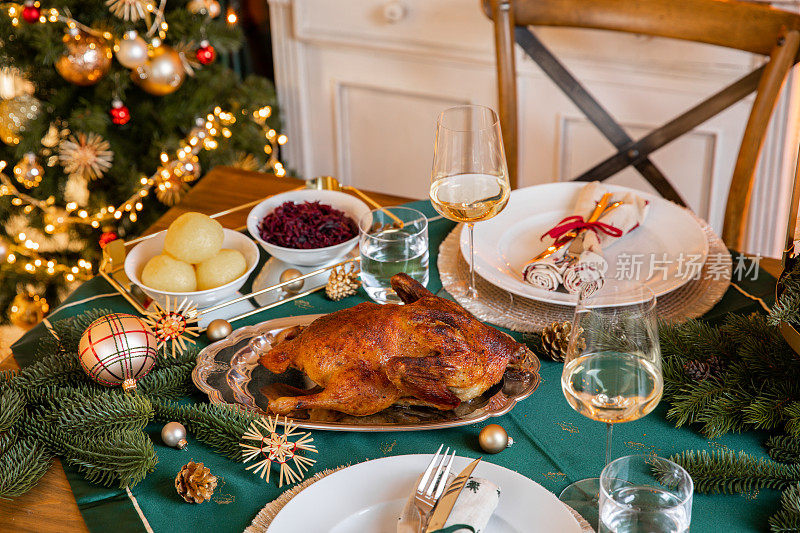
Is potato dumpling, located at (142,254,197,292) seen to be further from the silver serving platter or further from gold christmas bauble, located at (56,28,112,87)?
gold christmas bauble, located at (56,28,112,87)

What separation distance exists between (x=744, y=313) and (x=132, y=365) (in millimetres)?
809

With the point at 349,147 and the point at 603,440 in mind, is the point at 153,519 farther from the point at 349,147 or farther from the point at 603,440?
the point at 349,147

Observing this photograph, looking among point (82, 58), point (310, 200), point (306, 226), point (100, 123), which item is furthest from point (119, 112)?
point (306, 226)

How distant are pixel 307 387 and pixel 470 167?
37 centimetres

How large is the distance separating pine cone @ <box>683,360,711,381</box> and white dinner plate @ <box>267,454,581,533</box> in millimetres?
278

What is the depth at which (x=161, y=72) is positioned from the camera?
6.66 ft

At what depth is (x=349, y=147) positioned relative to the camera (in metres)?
2.94

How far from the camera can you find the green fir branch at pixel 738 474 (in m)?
0.80

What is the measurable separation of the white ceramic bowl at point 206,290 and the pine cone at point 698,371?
61cm

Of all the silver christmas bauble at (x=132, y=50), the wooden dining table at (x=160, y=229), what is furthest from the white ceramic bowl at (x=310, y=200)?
the silver christmas bauble at (x=132, y=50)

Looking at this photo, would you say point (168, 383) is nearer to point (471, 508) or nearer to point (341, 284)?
point (341, 284)

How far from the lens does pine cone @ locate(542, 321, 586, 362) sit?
100 centimetres

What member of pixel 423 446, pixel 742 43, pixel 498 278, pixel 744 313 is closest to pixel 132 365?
pixel 423 446

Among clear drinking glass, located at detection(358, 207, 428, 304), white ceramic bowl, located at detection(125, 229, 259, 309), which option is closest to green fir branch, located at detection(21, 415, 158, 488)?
white ceramic bowl, located at detection(125, 229, 259, 309)
